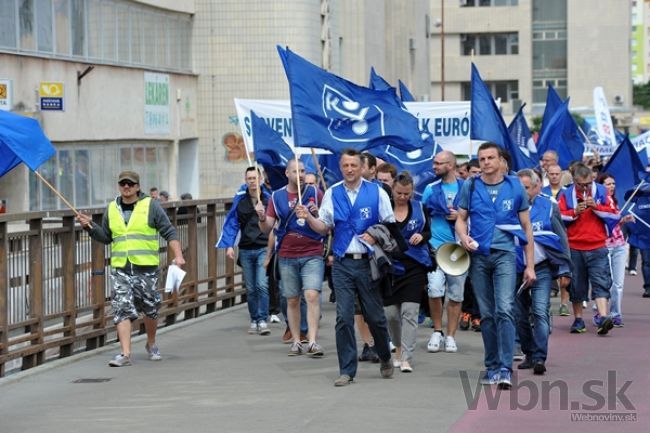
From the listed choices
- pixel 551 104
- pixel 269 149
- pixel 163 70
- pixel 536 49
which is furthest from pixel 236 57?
pixel 536 49

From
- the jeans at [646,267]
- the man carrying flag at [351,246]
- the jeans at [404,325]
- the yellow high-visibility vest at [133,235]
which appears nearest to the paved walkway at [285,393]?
the jeans at [404,325]

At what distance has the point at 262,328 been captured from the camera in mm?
15086

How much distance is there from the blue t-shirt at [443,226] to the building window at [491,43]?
75886 mm

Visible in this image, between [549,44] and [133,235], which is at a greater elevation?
[549,44]

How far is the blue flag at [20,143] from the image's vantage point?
10.8 meters

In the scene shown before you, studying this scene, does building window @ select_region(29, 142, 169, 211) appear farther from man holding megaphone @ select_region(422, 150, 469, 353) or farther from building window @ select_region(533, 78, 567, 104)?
building window @ select_region(533, 78, 567, 104)

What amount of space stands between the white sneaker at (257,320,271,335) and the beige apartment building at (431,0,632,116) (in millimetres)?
72609

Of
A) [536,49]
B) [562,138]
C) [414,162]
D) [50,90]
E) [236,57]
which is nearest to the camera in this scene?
[414,162]

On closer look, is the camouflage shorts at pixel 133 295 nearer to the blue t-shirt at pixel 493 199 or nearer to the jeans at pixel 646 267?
the blue t-shirt at pixel 493 199

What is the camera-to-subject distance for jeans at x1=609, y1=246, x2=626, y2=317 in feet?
51.4

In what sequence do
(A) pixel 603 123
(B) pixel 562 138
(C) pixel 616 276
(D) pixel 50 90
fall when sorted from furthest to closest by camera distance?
(A) pixel 603 123
(D) pixel 50 90
(B) pixel 562 138
(C) pixel 616 276

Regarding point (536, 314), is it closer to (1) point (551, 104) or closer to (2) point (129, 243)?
(2) point (129, 243)

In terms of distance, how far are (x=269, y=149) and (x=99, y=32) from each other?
16370 millimetres

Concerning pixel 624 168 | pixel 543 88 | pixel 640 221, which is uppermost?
pixel 543 88
